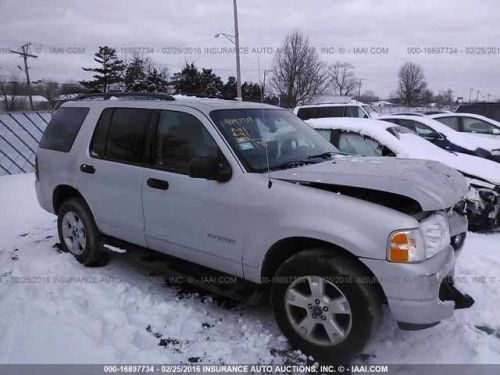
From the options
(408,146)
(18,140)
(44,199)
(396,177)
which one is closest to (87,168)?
(44,199)

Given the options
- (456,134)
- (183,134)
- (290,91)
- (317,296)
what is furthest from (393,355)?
(290,91)

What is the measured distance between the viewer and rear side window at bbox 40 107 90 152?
4.82 meters

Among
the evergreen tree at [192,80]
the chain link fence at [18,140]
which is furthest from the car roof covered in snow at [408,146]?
the chain link fence at [18,140]

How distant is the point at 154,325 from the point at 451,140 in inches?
321

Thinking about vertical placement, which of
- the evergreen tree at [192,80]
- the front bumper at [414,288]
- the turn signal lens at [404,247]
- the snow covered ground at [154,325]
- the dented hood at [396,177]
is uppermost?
the evergreen tree at [192,80]

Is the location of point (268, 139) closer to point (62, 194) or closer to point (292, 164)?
point (292, 164)

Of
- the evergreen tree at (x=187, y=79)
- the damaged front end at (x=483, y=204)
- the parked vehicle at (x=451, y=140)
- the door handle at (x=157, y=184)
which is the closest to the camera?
the door handle at (x=157, y=184)

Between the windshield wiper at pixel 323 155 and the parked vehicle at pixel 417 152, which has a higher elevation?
the windshield wiper at pixel 323 155

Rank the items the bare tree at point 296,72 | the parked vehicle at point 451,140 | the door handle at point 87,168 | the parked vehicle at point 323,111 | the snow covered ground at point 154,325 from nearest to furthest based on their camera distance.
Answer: the snow covered ground at point 154,325
the door handle at point 87,168
the parked vehicle at point 451,140
the parked vehicle at point 323,111
the bare tree at point 296,72

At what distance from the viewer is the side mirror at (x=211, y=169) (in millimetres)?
3264

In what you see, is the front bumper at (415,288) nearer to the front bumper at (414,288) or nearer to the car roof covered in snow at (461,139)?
the front bumper at (414,288)

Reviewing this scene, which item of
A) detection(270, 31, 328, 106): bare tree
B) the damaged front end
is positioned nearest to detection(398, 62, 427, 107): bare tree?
detection(270, 31, 328, 106): bare tree

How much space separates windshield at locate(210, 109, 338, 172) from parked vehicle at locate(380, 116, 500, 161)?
5902mm

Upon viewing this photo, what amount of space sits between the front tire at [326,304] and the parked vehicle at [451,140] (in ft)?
23.3
